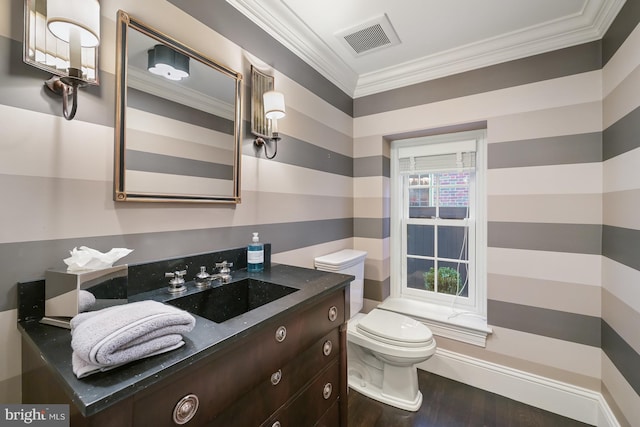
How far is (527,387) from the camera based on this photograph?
183cm

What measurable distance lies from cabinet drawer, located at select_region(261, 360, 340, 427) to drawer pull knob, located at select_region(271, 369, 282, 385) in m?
0.11

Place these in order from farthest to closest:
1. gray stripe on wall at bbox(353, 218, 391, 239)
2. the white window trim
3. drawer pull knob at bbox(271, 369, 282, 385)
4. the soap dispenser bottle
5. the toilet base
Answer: gray stripe on wall at bbox(353, 218, 391, 239) → the white window trim → the toilet base → the soap dispenser bottle → drawer pull knob at bbox(271, 369, 282, 385)

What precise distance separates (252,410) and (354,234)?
5.99 ft

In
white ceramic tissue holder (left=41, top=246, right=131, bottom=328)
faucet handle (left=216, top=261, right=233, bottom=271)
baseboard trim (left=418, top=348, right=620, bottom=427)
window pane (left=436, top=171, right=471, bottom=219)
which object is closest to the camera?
white ceramic tissue holder (left=41, top=246, right=131, bottom=328)

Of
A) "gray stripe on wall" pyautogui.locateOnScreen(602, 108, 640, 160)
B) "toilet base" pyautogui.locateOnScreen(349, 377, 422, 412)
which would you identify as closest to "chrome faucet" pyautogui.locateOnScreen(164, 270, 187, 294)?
"toilet base" pyautogui.locateOnScreen(349, 377, 422, 412)

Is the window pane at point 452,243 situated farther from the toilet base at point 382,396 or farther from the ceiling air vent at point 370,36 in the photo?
the ceiling air vent at point 370,36

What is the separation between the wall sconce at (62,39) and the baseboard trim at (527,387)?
259 centimetres

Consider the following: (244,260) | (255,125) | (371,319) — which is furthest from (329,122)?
(371,319)

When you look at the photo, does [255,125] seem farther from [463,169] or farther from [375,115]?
[463,169]

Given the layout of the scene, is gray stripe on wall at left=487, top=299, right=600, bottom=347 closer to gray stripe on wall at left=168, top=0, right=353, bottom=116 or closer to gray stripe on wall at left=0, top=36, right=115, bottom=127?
gray stripe on wall at left=168, top=0, right=353, bottom=116

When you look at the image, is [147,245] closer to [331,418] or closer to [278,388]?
[278,388]

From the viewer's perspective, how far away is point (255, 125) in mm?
1495

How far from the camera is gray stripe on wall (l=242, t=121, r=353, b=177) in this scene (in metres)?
1.50

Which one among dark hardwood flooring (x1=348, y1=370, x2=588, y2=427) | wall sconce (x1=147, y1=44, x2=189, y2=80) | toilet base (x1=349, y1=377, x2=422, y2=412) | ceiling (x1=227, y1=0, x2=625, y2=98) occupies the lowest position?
dark hardwood flooring (x1=348, y1=370, x2=588, y2=427)
